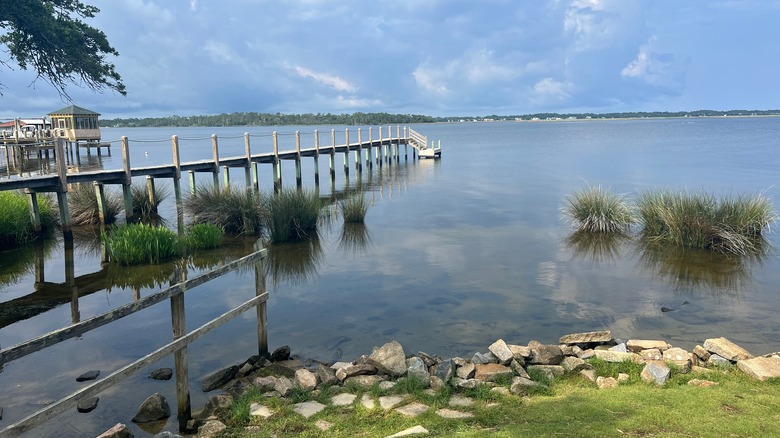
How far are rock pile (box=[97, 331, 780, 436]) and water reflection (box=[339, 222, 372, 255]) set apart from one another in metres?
8.16

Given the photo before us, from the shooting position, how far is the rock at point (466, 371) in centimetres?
707

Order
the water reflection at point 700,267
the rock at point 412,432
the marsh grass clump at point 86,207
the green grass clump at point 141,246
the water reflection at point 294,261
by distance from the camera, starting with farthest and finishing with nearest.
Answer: the marsh grass clump at point 86,207
the green grass clump at point 141,246
the water reflection at point 294,261
the water reflection at point 700,267
the rock at point 412,432

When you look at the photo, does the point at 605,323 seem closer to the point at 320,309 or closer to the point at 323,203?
the point at 320,309

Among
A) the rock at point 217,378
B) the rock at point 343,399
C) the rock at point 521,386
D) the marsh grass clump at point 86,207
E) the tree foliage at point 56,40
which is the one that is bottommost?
the rock at point 217,378

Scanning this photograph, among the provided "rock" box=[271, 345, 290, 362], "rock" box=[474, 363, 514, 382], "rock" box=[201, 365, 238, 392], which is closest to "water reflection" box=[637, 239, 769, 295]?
"rock" box=[474, 363, 514, 382]

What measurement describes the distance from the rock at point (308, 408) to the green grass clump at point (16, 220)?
14.1m

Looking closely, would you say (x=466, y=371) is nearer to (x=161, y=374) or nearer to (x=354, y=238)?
(x=161, y=374)

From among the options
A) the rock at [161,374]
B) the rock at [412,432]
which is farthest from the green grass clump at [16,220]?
the rock at [412,432]

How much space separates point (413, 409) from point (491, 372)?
130cm

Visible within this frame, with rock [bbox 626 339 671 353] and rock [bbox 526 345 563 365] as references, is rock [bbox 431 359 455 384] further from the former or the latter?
rock [bbox 626 339 671 353]

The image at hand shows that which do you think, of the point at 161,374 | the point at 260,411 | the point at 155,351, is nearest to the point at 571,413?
the point at 260,411

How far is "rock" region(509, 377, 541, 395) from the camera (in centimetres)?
656

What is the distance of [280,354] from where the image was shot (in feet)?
27.6

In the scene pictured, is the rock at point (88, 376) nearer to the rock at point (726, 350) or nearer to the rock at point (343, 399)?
the rock at point (343, 399)
